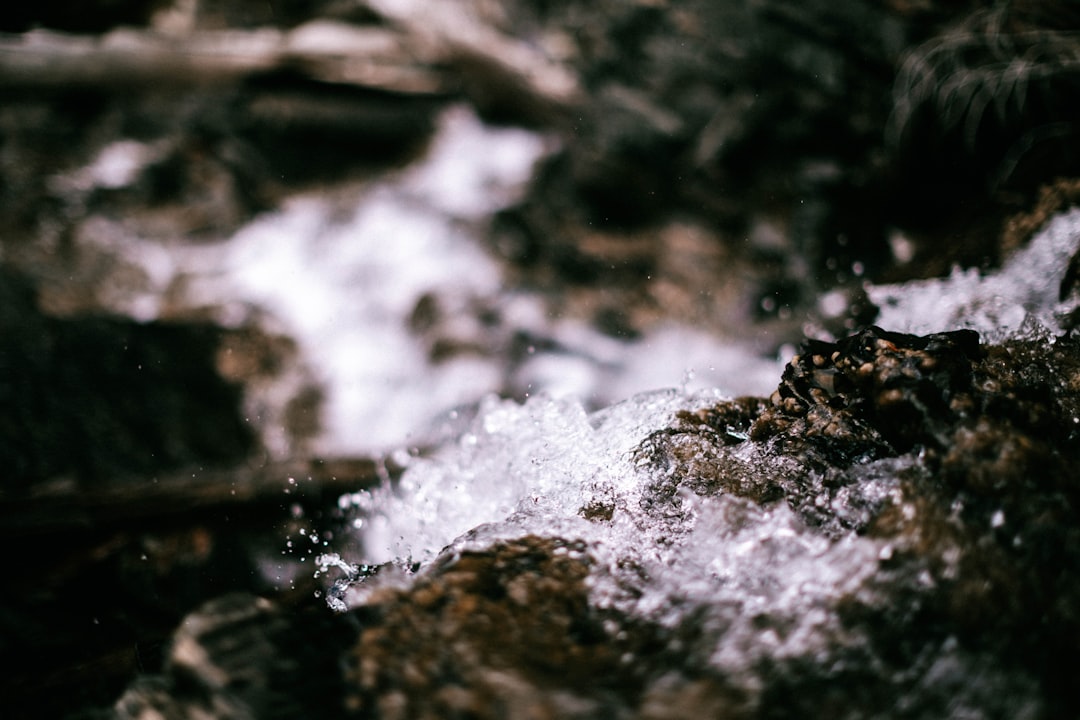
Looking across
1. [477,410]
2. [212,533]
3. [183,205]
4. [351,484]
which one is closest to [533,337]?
[477,410]

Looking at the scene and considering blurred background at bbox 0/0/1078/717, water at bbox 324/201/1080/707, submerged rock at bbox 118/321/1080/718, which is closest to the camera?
Result: submerged rock at bbox 118/321/1080/718

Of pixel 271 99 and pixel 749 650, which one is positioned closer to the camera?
pixel 749 650

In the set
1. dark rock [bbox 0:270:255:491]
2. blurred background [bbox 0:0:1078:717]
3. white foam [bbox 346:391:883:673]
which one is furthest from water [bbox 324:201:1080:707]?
dark rock [bbox 0:270:255:491]

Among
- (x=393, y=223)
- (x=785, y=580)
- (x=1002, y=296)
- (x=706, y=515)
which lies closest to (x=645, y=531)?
(x=706, y=515)

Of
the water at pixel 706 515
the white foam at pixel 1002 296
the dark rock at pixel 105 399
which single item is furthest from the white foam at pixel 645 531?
the dark rock at pixel 105 399

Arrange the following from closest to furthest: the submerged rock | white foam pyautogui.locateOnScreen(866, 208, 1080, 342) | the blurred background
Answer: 1. the submerged rock
2. white foam pyautogui.locateOnScreen(866, 208, 1080, 342)
3. the blurred background

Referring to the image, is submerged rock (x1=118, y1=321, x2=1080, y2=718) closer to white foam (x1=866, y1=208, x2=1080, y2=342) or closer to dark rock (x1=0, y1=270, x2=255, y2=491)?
white foam (x1=866, y1=208, x2=1080, y2=342)

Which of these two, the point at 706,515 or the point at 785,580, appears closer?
the point at 785,580

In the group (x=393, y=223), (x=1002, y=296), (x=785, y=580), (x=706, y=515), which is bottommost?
(x=785, y=580)

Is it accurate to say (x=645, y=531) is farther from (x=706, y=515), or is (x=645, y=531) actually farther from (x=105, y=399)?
(x=105, y=399)

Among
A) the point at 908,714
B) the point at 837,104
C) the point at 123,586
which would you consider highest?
the point at 837,104

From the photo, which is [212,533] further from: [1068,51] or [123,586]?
[1068,51]
